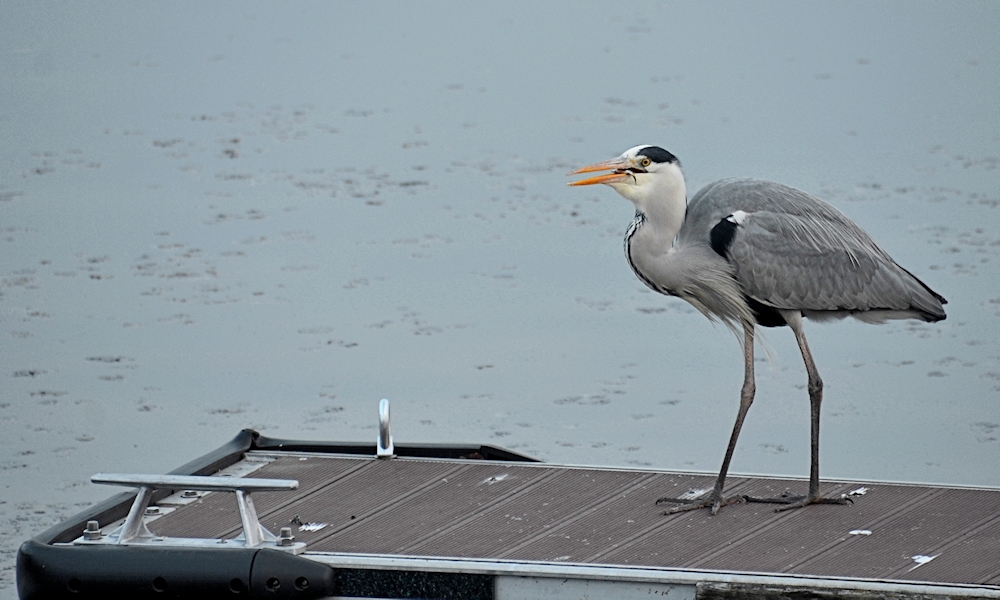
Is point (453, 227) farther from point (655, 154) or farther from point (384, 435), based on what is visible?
point (655, 154)

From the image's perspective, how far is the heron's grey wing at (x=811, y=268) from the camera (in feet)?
16.8

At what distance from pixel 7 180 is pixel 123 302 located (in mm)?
2574

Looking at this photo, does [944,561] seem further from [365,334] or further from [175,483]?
[365,334]

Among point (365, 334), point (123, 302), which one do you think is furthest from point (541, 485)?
point (123, 302)

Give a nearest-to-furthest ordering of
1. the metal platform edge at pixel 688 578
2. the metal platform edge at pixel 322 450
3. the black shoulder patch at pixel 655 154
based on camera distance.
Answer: the metal platform edge at pixel 688 578 < the black shoulder patch at pixel 655 154 < the metal platform edge at pixel 322 450

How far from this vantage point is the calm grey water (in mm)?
6957

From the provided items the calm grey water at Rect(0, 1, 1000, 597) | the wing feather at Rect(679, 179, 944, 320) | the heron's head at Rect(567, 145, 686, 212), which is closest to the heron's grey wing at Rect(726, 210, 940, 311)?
the wing feather at Rect(679, 179, 944, 320)

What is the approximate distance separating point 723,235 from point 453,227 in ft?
14.5

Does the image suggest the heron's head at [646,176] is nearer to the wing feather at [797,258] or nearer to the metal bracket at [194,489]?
the wing feather at [797,258]

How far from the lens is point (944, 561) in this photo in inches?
170

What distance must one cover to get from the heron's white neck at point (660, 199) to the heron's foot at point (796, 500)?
865 millimetres

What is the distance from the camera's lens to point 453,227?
30.9 ft

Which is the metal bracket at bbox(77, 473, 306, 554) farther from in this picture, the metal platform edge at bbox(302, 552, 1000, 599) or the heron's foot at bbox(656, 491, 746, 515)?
the heron's foot at bbox(656, 491, 746, 515)

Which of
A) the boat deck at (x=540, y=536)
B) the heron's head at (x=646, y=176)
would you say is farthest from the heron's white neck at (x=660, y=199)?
the boat deck at (x=540, y=536)
